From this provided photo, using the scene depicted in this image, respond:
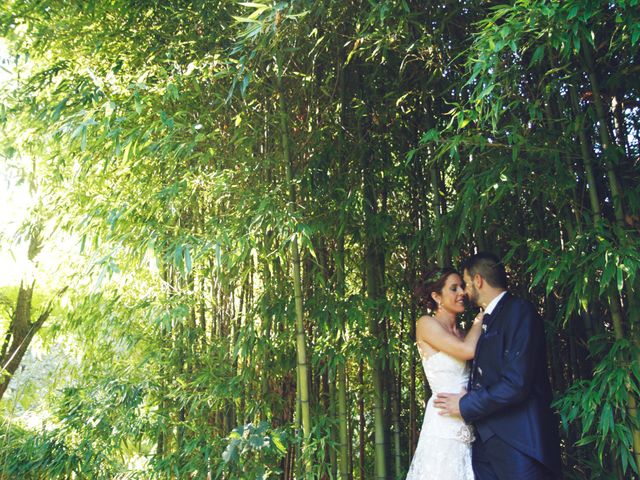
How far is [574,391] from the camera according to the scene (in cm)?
239

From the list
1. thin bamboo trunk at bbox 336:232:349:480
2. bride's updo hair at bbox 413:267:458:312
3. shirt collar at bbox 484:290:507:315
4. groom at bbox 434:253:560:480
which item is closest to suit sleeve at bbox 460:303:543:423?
groom at bbox 434:253:560:480

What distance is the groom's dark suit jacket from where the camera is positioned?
90.7 inches

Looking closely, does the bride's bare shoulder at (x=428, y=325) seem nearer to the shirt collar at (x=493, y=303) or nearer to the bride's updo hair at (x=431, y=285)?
the bride's updo hair at (x=431, y=285)

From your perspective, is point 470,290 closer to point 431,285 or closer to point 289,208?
point 431,285

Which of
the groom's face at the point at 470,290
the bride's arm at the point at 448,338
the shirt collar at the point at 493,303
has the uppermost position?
the groom's face at the point at 470,290

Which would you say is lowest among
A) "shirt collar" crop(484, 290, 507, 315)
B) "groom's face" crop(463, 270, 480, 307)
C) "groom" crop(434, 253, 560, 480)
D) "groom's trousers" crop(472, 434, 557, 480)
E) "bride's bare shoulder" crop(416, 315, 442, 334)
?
"groom's trousers" crop(472, 434, 557, 480)

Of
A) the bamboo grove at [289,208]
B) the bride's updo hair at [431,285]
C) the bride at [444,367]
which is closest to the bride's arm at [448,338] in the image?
the bride at [444,367]

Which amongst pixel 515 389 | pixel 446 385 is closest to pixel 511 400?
pixel 515 389

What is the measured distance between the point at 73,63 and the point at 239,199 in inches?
37.8

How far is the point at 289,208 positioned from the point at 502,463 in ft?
4.45

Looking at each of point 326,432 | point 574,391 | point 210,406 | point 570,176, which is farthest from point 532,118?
point 210,406

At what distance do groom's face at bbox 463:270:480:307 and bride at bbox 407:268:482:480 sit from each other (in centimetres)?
3

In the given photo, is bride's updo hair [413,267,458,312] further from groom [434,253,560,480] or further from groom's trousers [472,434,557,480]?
groom's trousers [472,434,557,480]

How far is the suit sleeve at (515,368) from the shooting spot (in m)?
2.30
